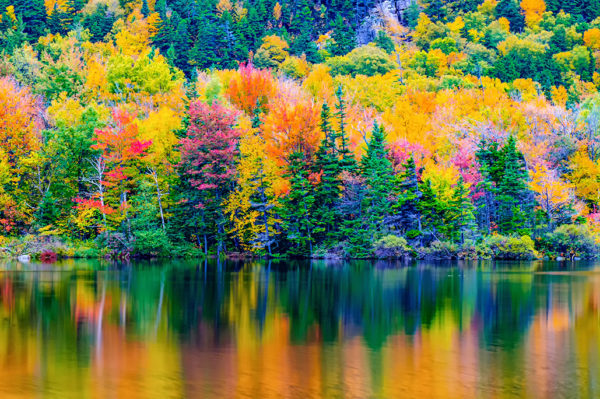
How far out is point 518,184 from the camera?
59.6 m

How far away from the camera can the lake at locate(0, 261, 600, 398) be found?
1697 cm

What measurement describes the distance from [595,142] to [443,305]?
45083 millimetres

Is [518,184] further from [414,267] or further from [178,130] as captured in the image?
[178,130]

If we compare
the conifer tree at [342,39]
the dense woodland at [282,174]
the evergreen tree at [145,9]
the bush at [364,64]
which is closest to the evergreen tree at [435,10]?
the conifer tree at [342,39]

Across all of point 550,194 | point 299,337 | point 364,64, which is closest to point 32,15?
point 364,64

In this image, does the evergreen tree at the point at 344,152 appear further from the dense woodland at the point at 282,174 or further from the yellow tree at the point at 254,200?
the yellow tree at the point at 254,200

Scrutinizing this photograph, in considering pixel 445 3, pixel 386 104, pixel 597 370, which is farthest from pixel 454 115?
pixel 445 3

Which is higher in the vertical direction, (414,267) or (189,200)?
(189,200)

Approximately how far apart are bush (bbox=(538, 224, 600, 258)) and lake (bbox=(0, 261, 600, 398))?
18.5 meters

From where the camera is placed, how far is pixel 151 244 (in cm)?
5847

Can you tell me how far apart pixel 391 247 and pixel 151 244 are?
58.9 feet

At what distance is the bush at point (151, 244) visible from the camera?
58375mm

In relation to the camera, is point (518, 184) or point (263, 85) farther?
point (263, 85)

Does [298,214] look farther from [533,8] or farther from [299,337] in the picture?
[533,8]
